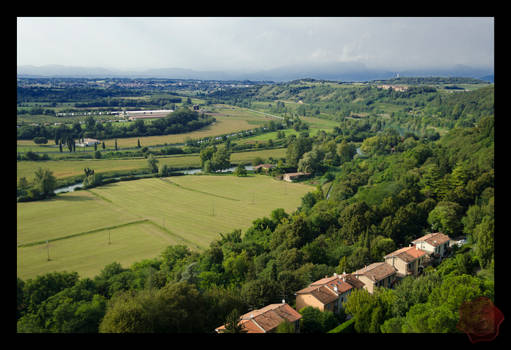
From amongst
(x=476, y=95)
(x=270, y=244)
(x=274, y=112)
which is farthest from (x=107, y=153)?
(x=476, y=95)

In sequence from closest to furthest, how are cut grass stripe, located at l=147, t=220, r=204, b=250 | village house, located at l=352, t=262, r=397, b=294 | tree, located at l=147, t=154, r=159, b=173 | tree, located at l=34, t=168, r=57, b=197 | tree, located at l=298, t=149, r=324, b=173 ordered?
Answer: village house, located at l=352, t=262, r=397, b=294, cut grass stripe, located at l=147, t=220, r=204, b=250, tree, located at l=34, t=168, r=57, b=197, tree, located at l=147, t=154, r=159, b=173, tree, located at l=298, t=149, r=324, b=173

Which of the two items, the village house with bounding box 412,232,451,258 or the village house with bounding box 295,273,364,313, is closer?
the village house with bounding box 295,273,364,313

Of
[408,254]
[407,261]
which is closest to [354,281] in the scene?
[407,261]

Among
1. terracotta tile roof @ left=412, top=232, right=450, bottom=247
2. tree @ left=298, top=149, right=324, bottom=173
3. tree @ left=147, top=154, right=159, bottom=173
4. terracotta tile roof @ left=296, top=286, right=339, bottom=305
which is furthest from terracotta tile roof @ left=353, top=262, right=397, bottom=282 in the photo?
tree @ left=147, top=154, right=159, bottom=173

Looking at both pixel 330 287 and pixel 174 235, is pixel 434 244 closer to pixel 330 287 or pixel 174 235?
pixel 330 287

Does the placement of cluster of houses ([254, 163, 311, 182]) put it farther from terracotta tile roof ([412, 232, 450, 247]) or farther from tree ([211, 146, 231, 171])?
terracotta tile roof ([412, 232, 450, 247])
